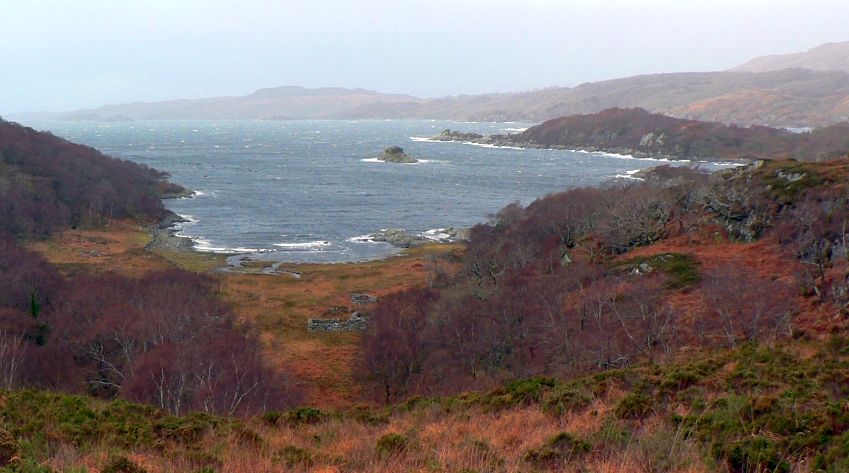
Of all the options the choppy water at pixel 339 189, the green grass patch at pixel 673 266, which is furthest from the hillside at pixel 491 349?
the choppy water at pixel 339 189

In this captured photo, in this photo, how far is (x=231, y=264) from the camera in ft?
164

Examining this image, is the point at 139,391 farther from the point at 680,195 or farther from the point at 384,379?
the point at 680,195

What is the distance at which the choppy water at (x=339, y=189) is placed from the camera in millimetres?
62344

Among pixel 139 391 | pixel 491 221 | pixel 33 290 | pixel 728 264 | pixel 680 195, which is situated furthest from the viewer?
pixel 491 221

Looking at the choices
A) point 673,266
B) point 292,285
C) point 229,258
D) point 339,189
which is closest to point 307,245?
point 229,258

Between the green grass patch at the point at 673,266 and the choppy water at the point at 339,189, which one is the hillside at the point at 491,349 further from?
the choppy water at the point at 339,189

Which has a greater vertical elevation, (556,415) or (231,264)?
(556,415)

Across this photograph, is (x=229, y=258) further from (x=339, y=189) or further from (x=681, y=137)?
(x=681, y=137)

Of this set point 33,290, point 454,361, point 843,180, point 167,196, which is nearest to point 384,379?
point 454,361

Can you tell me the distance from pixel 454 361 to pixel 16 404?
15.5 meters

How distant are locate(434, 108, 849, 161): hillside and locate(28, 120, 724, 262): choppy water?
596 inches

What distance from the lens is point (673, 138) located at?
6097 inches

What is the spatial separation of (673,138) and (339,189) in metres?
96.4

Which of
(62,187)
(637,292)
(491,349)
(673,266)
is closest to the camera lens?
(491,349)
